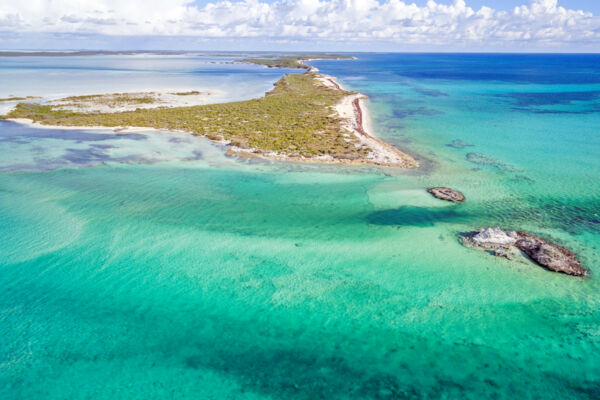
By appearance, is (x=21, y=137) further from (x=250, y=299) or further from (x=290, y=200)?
(x=250, y=299)

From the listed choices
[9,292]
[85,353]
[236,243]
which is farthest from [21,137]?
[85,353]

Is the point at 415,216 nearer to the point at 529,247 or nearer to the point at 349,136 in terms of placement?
the point at 529,247

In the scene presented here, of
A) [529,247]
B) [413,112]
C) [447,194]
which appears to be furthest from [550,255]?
[413,112]

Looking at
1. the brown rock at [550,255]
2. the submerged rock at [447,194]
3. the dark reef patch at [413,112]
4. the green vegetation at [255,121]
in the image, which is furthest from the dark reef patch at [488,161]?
the dark reef patch at [413,112]

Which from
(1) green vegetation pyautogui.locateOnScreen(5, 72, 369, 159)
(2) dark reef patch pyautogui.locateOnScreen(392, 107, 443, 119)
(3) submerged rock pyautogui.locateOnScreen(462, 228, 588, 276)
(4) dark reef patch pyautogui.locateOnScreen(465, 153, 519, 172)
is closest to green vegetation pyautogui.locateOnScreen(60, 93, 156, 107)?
(1) green vegetation pyautogui.locateOnScreen(5, 72, 369, 159)

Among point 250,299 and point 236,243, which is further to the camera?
point 236,243
